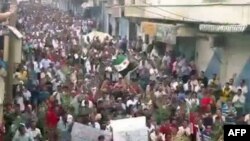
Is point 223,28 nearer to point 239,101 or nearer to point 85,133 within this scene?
point 239,101

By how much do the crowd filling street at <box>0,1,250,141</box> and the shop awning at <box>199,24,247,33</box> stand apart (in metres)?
1.26

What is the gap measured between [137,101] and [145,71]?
4.40 metres

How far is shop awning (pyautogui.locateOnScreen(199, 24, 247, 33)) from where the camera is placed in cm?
1681

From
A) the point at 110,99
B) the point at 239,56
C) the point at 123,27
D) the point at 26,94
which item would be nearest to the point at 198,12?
the point at 239,56

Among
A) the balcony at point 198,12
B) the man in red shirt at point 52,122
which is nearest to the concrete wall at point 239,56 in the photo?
the balcony at point 198,12

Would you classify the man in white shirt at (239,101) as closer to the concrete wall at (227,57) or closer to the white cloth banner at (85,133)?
the concrete wall at (227,57)

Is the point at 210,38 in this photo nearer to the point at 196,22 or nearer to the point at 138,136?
the point at 196,22

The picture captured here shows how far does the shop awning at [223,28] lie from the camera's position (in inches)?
662

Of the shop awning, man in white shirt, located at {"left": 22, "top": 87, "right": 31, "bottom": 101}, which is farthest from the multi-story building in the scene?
man in white shirt, located at {"left": 22, "top": 87, "right": 31, "bottom": 101}

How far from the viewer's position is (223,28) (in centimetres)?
1775

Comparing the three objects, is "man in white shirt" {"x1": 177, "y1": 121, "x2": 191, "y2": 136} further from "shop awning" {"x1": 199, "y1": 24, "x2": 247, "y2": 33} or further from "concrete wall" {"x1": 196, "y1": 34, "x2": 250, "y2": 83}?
"concrete wall" {"x1": 196, "y1": 34, "x2": 250, "y2": 83}

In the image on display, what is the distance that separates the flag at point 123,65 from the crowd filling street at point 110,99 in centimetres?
17

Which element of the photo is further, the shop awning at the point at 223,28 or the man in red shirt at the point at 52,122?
the shop awning at the point at 223,28

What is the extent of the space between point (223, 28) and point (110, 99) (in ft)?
17.3
